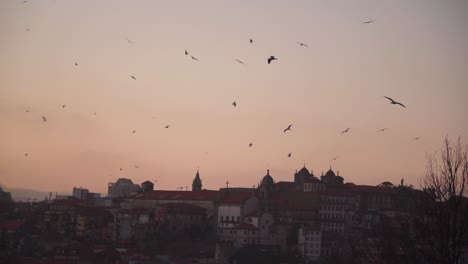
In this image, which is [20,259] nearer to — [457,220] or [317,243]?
Answer: [317,243]

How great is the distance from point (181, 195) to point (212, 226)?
980cm

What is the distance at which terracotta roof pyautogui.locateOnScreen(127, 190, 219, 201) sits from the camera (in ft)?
283

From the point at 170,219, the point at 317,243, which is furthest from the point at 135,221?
the point at 317,243

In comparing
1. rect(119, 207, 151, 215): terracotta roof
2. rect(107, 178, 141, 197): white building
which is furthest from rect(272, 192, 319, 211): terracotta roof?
rect(107, 178, 141, 197): white building

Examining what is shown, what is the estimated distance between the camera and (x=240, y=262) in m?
68.0

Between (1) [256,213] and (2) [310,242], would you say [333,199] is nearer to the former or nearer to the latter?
(1) [256,213]

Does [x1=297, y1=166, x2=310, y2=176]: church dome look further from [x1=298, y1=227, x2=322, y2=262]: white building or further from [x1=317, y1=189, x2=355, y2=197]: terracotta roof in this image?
[x1=298, y1=227, x2=322, y2=262]: white building

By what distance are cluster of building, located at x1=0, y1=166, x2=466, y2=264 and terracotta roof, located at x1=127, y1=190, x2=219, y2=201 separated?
0.35 ft

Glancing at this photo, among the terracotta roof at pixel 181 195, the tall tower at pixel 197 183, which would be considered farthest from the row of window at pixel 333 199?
the tall tower at pixel 197 183

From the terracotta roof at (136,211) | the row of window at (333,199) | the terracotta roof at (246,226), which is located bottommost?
the terracotta roof at (246,226)

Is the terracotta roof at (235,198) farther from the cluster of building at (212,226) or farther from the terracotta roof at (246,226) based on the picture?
the terracotta roof at (246,226)

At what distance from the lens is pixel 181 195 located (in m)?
89.4

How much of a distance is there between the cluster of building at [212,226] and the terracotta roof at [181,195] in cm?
11

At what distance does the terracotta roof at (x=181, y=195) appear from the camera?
86375 millimetres
